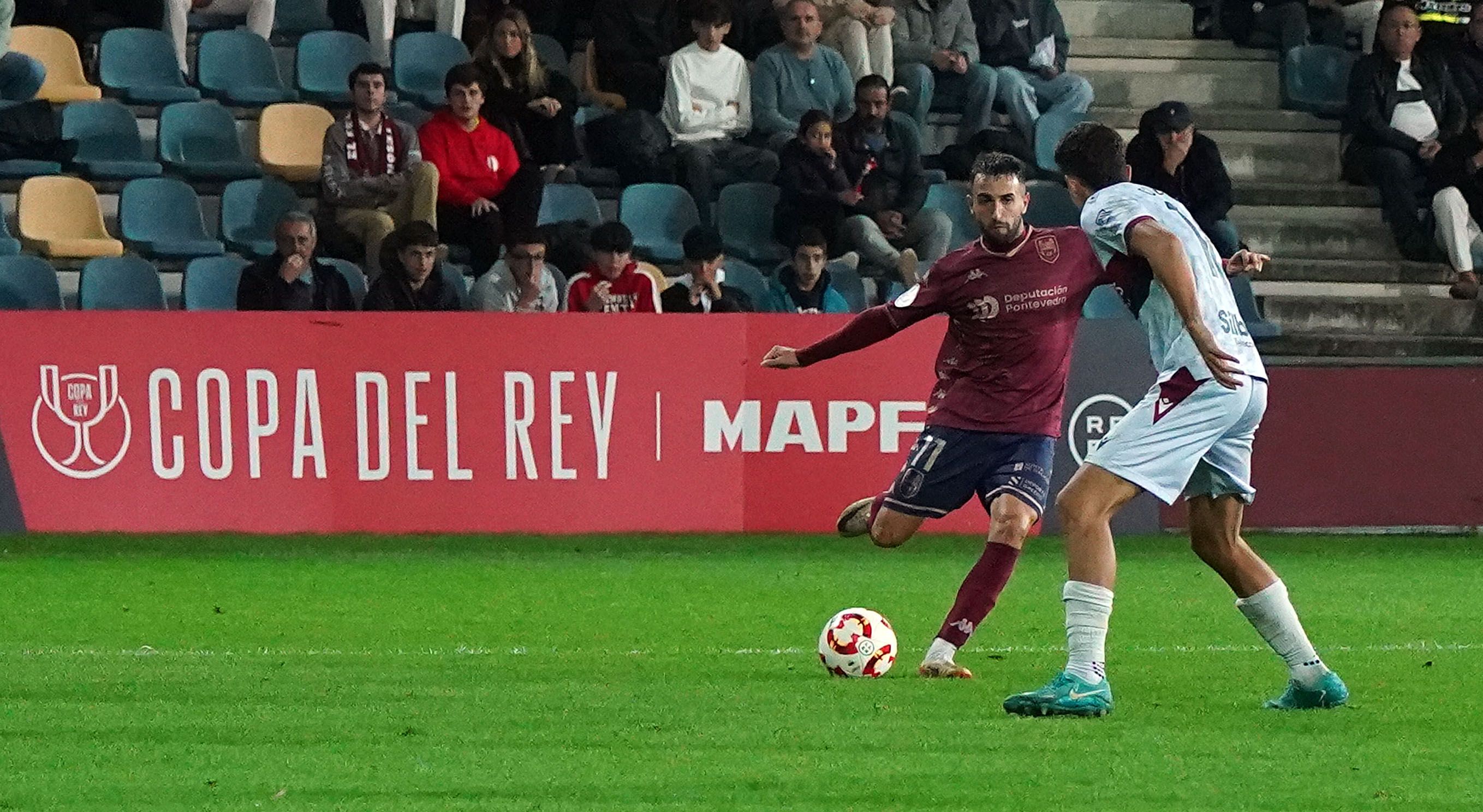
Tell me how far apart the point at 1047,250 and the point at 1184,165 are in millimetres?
8670

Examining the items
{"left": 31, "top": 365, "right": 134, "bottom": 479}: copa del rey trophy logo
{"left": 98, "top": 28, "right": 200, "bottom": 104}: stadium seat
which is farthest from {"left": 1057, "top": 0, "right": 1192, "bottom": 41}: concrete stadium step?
{"left": 31, "top": 365, "right": 134, "bottom": 479}: copa del rey trophy logo

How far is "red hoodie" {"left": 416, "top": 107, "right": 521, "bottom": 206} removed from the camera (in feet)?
52.9

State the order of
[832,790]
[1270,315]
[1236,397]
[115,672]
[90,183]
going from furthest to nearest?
[1270,315]
[90,183]
[115,672]
[1236,397]
[832,790]

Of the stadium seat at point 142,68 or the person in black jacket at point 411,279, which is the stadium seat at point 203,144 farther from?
the person in black jacket at point 411,279

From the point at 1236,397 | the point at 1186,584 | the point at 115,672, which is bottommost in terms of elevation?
the point at 1186,584

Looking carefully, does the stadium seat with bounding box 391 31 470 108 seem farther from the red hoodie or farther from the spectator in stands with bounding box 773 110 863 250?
the spectator in stands with bounding box 773 110 863 250

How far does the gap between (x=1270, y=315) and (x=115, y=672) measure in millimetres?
11853

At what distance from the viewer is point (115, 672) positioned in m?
8.19

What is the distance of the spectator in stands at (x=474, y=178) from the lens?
16.1 m

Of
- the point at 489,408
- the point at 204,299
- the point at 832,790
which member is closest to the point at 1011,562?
the point at 832,790

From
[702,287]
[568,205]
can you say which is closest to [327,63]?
[568,205]

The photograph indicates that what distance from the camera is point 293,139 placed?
16703 millimetres

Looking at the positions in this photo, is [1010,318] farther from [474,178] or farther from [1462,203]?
[1462,203]

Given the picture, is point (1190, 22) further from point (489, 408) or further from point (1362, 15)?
point (489, 408)
